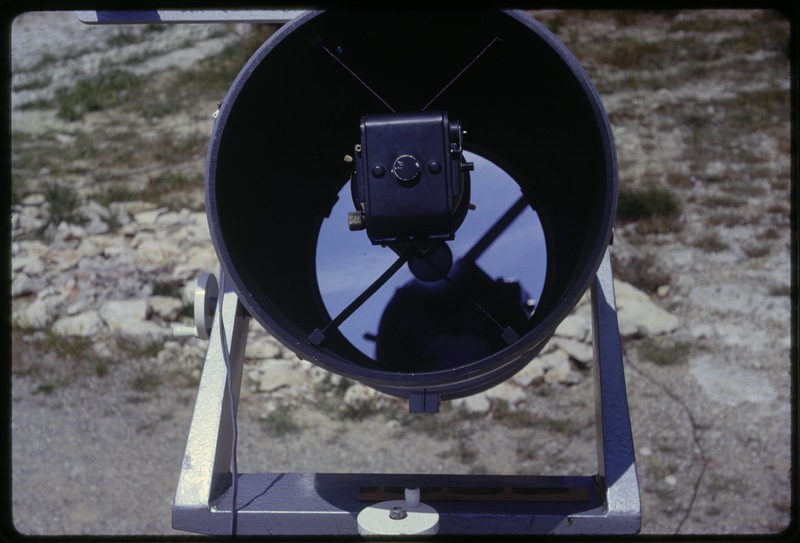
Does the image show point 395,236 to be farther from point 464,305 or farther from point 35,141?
point 35,141

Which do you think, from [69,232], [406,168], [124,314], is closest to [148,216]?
[69,232]

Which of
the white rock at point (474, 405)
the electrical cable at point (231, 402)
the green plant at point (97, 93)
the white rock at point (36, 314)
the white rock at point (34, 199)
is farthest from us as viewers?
the green plant at point (97, 93)

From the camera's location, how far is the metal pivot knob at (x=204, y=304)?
2.19 meters

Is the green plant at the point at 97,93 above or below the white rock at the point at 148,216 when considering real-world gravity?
above

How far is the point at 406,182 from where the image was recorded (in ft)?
5.79

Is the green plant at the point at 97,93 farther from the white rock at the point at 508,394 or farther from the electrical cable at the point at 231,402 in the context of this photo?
the electrical cable at the point at 231,402

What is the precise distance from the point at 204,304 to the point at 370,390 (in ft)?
8.16

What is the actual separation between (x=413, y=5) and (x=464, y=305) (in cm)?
68

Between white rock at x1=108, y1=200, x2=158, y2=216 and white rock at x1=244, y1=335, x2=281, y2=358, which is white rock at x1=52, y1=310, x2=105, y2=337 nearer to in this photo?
white rock at x1=244, y1=335, x2=281, y2=358

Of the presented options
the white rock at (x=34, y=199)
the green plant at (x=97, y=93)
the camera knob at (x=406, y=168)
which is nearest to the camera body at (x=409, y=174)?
the camera knob at (x=406, y=168)

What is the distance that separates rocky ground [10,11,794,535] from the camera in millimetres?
4086

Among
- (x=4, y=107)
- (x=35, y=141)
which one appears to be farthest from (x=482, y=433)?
(x=35, y=141)

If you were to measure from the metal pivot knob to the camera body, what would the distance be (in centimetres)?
56

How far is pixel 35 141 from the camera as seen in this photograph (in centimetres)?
805
